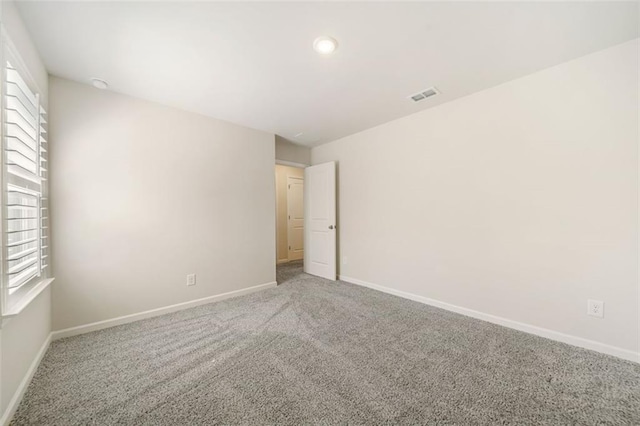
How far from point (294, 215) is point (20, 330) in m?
4.61

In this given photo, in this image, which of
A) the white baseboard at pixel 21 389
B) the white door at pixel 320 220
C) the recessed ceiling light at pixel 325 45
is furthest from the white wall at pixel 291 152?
the white baseboard at pixel 21 389

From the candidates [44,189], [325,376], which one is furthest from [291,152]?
[325,376]

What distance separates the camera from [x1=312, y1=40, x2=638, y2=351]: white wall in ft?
6.19

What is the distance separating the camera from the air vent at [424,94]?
2525 mm

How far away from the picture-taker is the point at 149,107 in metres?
2.68

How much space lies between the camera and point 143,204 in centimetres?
262

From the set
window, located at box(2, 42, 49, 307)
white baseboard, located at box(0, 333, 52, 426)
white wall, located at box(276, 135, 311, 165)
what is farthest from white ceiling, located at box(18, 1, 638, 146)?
white baseboard, located at box(0, 333, 52, 426)

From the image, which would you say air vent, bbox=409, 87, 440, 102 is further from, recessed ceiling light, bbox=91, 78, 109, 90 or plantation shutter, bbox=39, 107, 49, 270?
plantation shutter, bbox=39, 107, 49, 270

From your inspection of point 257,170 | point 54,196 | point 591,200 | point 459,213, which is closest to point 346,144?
point 257,170

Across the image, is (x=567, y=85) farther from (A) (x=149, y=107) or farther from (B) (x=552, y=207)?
(A) (x=149, y=107)

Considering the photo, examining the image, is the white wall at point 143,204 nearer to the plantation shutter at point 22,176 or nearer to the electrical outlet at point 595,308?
the plantation shutter at point 22,176

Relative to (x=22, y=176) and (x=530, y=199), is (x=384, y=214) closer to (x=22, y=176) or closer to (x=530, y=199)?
(x=530, y=199)

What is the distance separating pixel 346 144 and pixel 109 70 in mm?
2940

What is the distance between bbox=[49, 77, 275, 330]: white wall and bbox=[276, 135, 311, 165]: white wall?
73 cm
